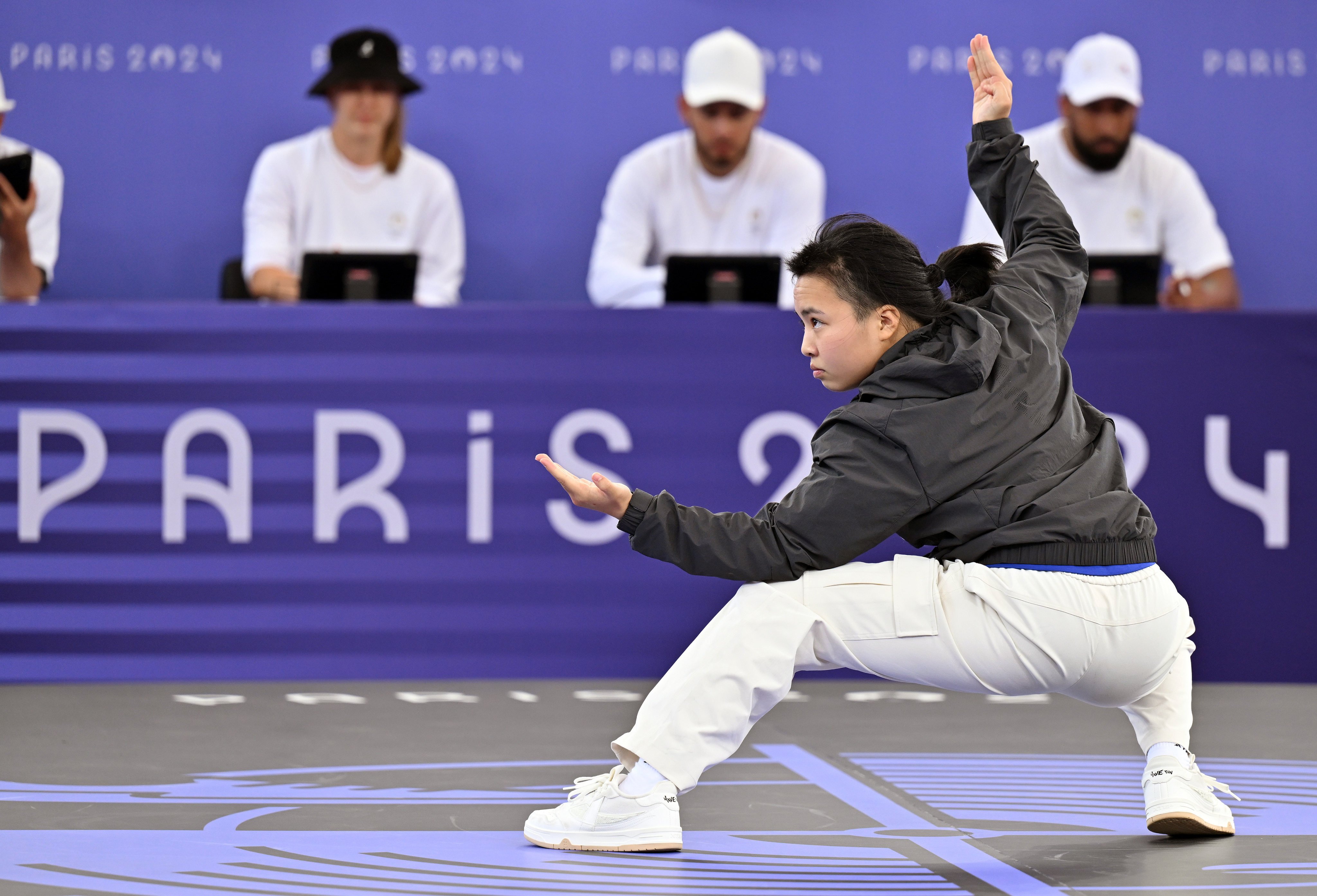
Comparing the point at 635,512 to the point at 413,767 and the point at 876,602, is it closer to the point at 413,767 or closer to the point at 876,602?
the point at 876,602

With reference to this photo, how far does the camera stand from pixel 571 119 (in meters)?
6.56

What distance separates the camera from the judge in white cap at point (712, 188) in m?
5.64

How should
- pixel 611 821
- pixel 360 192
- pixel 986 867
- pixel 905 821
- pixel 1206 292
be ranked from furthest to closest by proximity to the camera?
pixel 360 192 → pixel 1206 292 → pixel 905 821 → pixel 611 821 → pixel 986 867

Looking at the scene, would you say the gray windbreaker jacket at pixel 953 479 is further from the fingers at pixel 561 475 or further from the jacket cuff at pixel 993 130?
the jacket cuff at pixel 993 130

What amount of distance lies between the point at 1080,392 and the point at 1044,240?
5.96ft

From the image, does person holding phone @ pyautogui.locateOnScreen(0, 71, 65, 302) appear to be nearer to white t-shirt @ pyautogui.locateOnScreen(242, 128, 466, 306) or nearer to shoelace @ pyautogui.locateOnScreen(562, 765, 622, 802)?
white t-shirt @ pyautogui.locateOnScreen(242, 128, 466, 306)

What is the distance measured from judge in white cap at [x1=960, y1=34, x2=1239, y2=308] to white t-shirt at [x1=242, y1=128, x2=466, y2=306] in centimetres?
203

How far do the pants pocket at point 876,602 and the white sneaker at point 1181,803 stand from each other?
1.46ft

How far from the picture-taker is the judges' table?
403 cm

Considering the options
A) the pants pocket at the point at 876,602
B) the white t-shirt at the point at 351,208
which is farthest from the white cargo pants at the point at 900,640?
the white t-shirt at the point at 351,208

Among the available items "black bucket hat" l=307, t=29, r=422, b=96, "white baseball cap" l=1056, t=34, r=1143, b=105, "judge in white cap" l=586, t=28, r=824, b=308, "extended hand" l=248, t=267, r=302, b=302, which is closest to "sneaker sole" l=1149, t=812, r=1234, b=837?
"extended hand" l=248, t=267, r=302, b=302

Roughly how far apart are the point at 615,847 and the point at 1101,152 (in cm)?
437

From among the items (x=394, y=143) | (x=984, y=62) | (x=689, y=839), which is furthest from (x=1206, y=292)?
(x=689, y=839)

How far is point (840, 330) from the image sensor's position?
225cm
